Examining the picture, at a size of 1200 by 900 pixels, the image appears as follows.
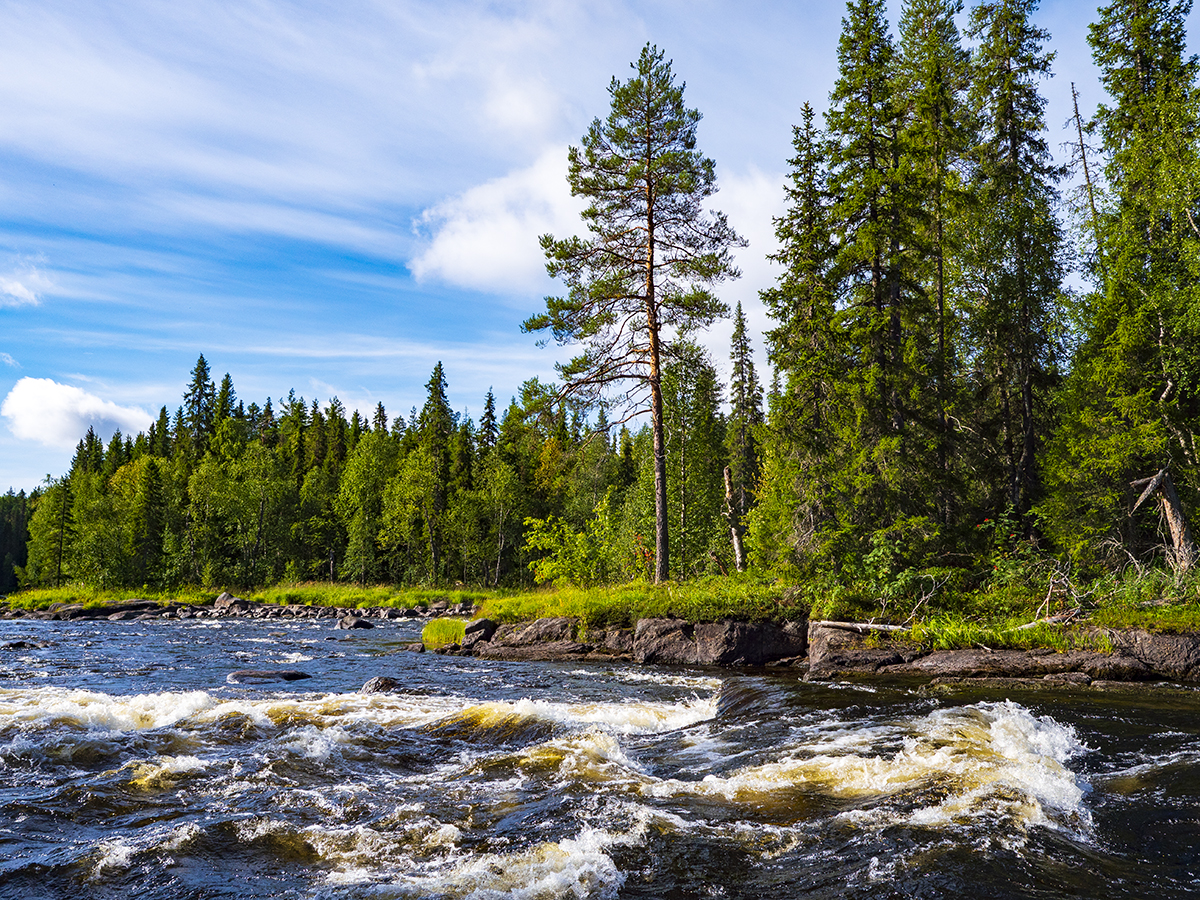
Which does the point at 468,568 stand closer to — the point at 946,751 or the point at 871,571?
the point at 871,571

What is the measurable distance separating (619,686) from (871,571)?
7.12 m

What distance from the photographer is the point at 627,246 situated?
2258 cm

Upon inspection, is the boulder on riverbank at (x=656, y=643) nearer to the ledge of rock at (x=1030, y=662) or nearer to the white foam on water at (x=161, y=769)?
the ledge of rock at (x=1030, y=662)

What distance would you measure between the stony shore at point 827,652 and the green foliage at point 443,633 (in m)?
0.50

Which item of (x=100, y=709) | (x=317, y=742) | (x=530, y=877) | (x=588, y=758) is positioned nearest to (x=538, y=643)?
(x=317, y=742)

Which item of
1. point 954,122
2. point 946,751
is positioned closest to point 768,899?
point 946,751

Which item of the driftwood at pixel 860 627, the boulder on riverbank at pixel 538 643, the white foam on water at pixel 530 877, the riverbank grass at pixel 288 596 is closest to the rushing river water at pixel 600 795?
the white foam on water at pixel 530 877

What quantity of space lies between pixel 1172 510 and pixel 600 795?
16.1m

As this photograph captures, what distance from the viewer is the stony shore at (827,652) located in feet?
41.7

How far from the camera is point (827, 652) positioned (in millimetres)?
15469

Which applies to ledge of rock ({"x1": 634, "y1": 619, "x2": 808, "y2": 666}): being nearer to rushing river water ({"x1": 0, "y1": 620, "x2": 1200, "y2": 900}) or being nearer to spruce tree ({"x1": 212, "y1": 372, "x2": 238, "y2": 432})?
rushing river water ({"x1": 0, "y1": 620, "x2": 1200, "y2": 900})

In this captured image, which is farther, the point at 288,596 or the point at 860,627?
the point at 288,596

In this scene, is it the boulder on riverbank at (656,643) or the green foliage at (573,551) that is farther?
the green foliage at (573,551)

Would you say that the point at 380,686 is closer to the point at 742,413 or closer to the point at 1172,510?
the point at 1172,510
